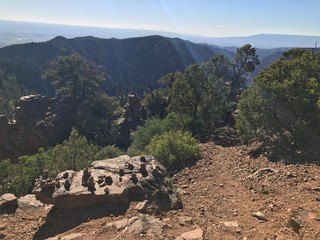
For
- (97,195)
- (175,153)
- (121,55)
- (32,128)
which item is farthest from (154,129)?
(121,55)

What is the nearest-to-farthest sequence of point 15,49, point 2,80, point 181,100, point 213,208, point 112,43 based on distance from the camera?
point 213,208 → point 181,100 → point 2,80 → point 15,49 → point 112,43

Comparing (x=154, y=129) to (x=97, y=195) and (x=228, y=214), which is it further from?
(x=228, y=214)

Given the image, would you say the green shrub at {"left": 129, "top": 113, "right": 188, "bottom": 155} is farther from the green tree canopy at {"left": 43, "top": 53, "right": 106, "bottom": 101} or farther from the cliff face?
the green tree canopy at {"left": 43, "top": 53, "right": 106, "bottom": 101}

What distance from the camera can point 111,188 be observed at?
12.5 m

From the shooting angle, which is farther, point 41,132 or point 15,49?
point 15,49

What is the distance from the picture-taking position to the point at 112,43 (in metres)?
179

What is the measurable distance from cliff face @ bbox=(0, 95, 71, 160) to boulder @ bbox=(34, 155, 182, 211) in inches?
1502

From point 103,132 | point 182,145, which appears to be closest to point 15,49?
point 103,132

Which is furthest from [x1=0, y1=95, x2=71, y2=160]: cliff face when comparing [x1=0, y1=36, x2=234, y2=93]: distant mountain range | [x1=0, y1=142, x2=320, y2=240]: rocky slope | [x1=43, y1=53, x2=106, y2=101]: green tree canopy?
[x1=0, y1=36, x2=234, y2=93]: distant mountain range

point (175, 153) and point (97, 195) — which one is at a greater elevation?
point (97, 195)

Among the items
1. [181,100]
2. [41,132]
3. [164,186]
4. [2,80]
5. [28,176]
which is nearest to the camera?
[164,186]

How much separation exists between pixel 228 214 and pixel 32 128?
46536mm

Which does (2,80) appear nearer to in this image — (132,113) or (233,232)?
(132,113)

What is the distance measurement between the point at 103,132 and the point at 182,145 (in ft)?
131
